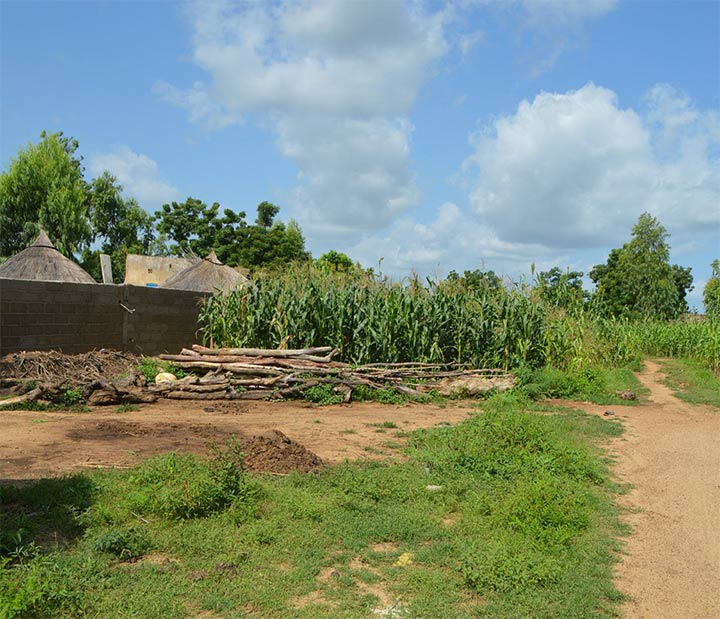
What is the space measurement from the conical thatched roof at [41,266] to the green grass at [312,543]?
45.3 ft

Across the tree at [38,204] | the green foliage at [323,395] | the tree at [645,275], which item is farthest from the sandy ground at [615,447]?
the tree at [38,204]

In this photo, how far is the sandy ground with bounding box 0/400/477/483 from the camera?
21.8 feet

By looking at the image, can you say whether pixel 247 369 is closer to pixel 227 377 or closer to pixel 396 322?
pixel 227 377

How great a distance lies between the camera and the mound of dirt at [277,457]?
6389 mm

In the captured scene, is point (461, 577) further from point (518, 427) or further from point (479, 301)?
point (479, 301)

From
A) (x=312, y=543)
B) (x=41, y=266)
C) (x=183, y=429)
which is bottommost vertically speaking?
(x=312, y=543)

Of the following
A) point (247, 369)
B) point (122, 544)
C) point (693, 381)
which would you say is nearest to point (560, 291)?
point (693, 381)

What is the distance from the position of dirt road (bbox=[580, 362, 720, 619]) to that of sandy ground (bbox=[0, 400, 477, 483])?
289 cm

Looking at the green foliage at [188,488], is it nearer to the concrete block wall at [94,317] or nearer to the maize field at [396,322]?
the concrete block wall at [94,317]

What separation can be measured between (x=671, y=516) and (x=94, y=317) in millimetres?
11472

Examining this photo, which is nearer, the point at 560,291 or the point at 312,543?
the point at 312,543

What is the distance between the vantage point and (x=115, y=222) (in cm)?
4091

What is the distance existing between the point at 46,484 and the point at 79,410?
4.86 metres

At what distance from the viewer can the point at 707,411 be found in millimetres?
11547
